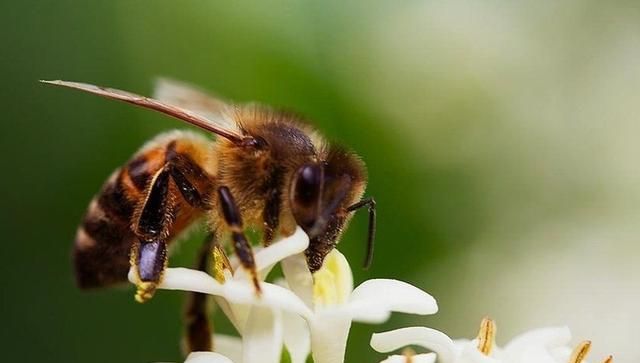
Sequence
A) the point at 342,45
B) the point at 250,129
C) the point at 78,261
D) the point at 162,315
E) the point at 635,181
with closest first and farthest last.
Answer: the point at 250,129 → the point at 78,261 → the point at 162,315 → the point at 342,45 → the point at 635,181

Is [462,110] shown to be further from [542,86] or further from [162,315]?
[162,315]

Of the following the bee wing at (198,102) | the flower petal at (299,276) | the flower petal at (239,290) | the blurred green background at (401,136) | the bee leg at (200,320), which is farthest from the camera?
the blurred green background at (401,136)

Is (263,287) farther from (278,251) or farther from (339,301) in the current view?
(339,301)

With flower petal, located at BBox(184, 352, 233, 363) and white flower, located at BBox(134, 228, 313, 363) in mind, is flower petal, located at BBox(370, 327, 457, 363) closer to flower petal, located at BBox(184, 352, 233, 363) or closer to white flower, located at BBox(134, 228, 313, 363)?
white flower, located at BBox(134, 228, 313, 363)

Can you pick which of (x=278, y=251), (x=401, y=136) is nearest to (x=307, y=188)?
(x=278, y=251)

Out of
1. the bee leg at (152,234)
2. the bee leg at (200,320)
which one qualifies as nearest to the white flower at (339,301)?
the bee leg at (152,234)

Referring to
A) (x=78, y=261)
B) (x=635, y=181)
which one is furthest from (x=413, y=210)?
(x=78, y=261)

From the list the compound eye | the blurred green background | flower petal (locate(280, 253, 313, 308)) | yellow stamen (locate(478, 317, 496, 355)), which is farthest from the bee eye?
the blurred green background

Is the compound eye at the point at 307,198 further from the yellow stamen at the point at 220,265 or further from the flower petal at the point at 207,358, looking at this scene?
the flower petal at the point at 207,358
